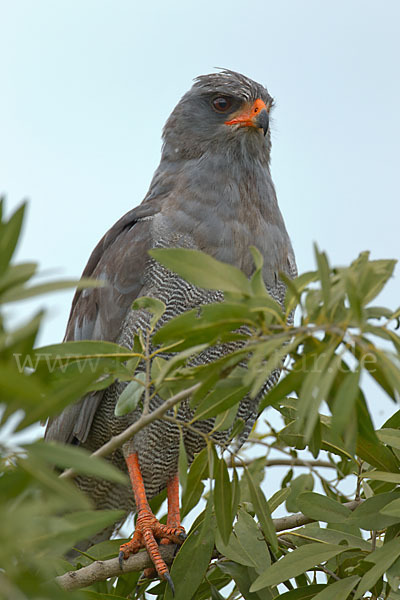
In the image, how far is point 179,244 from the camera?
4020mm

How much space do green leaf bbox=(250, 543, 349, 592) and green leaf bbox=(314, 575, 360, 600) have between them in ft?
0.27

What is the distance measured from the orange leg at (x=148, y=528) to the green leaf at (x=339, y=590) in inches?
42.7

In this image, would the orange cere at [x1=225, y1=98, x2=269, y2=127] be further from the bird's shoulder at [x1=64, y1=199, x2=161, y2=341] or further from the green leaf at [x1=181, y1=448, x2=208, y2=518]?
the green leaf at [x1=181, y1=448, x2=208, y2=518]

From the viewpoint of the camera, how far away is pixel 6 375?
1059mm

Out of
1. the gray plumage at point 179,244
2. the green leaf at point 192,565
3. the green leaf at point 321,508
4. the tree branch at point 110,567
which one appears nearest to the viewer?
the green leaf at point 321,508

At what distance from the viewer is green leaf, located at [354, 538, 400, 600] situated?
220cm

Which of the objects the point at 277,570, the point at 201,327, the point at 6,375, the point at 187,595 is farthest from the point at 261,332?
the point at 187,595

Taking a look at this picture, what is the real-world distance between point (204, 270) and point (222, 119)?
10.7 ft

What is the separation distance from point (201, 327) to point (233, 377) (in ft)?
0.72

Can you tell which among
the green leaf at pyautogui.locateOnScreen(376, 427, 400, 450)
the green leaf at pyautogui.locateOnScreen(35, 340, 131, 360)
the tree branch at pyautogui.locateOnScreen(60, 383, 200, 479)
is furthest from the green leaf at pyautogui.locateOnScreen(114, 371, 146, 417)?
the green leaf at pyautogui.locateOnScreen(376, 427, 400, 450)

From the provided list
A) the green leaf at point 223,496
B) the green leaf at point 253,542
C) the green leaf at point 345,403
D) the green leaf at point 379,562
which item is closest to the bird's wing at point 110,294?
the green leaf at point 253,542

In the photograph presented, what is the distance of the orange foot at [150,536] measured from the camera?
3645mm

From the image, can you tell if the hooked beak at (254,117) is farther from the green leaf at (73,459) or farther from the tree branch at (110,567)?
the green leaf at (73,459)

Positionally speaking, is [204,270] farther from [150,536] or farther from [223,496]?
[150,536]
